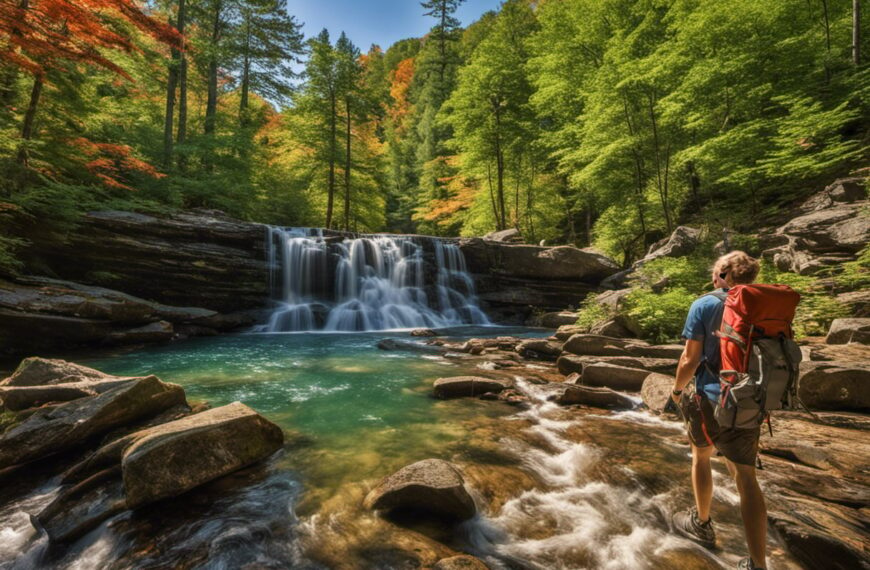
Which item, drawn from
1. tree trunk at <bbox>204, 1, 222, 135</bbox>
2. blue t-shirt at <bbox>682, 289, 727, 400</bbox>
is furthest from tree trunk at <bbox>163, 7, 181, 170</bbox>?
blue t-shirt at <bbox>682, 289, 727, 400</bbox>

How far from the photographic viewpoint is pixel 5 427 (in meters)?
4.11

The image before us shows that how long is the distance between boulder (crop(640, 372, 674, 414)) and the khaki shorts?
309 centimetres

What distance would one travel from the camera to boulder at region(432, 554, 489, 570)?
94.2 inches

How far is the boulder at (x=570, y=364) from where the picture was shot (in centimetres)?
742

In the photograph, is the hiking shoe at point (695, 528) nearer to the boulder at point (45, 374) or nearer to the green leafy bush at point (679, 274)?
the boulder at point (45, 374)

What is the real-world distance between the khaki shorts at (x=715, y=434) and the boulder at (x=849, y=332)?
A: 20.0 ft

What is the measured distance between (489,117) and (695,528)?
76.5 ft

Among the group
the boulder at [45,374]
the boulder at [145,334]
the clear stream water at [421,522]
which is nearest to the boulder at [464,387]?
the clear stream water at [421,522]

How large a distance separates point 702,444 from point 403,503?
7.94ft

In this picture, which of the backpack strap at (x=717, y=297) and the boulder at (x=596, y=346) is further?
the boulder at (x=596, y=346)

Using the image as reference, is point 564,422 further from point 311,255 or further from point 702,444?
point 311,255

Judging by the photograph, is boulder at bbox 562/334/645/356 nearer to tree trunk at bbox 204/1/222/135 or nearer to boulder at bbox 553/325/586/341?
boulder at bbox 553/325/586/341

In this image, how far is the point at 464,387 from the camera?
21.4 feet

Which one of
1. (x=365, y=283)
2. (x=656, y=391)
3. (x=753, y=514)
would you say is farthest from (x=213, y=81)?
(x=753, y=514)
